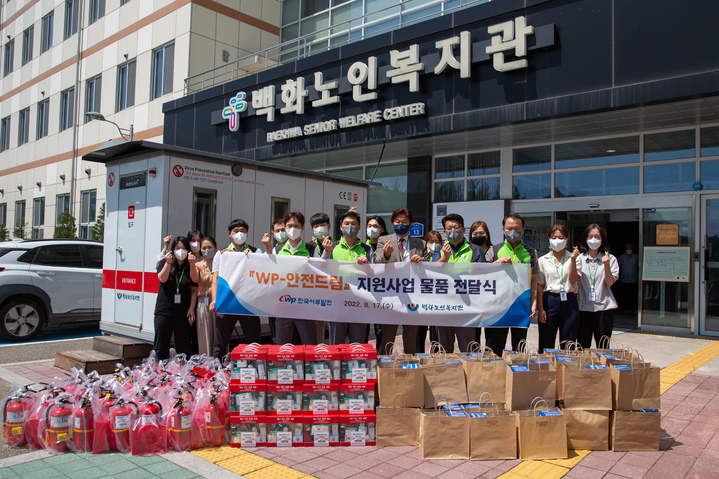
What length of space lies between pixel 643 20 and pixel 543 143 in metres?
3.76

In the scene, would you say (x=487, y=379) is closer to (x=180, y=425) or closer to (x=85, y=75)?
(x=180, y=425)

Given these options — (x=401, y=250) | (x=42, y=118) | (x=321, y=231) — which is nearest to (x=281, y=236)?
(x=321, y=231)

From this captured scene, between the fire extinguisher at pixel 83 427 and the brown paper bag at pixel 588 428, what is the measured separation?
3.92 metres

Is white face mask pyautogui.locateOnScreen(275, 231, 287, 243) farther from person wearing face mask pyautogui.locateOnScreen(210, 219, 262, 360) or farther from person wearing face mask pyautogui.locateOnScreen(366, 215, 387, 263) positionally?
person wearing face mask pyautogui.locateOnScreen(366, 215, 387, 263)

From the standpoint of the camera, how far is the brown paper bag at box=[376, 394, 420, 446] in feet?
14.4

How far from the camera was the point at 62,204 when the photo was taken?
24.8 meters

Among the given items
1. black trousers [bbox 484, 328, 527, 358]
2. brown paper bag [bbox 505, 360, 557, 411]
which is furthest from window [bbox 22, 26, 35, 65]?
brown paper bag [bbox 505, 360, 557, 411]

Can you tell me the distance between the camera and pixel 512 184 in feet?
41.6

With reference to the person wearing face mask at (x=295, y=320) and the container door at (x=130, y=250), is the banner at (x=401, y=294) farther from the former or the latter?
the container door at (x=130, y=250)

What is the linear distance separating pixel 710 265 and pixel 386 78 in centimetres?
767

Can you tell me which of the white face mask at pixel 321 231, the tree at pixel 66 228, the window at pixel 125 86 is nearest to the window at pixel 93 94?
the window at pixel 125 86

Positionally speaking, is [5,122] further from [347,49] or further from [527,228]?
[527,228]

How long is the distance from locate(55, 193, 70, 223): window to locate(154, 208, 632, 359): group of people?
21351mm

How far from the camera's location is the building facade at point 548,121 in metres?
8.93
